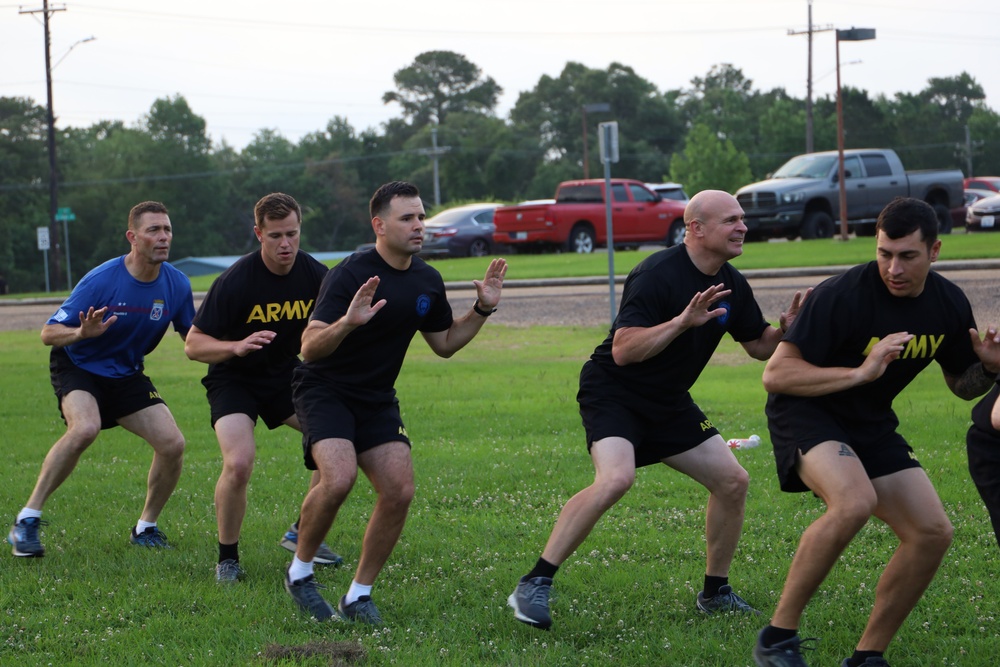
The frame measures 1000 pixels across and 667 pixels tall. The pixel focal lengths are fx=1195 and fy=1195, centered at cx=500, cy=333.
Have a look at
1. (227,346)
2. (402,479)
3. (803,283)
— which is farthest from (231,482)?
(803,283)

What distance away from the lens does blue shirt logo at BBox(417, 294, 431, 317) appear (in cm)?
619

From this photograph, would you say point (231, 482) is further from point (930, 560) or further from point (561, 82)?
point (561, 82)

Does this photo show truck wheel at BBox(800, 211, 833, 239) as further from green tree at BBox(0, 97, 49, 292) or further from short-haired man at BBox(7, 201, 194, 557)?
green tree at BBox(0, 97, 49, 292)

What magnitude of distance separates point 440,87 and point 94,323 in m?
111

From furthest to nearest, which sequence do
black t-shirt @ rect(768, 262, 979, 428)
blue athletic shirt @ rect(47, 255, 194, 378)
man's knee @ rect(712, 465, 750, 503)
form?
blue athletic shirt @ rect(47, 255, 194, 378)
man's knee @ rect(712, 465, 750, 503)
black t-shirt @ rect(768, 262, 979, 428)

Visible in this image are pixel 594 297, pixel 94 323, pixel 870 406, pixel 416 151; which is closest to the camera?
pixel 870 406

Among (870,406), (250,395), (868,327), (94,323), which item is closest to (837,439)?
(870,406)

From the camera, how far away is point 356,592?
595cm

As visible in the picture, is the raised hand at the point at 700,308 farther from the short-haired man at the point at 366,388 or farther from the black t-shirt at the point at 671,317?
the short-haired man at the point at 366,388

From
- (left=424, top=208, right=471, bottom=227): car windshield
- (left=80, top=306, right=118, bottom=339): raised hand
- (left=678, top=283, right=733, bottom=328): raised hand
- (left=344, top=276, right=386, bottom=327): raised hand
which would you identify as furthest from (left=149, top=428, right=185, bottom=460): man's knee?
(left=424, top=208, right=471, bottom=227): car windshield

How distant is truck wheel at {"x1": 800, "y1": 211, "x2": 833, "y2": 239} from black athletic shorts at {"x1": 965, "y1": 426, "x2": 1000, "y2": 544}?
24.3m

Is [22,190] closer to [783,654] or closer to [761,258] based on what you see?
[761,258]

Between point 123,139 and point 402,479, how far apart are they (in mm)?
95990

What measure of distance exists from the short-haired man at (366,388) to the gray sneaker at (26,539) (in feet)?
6.81
